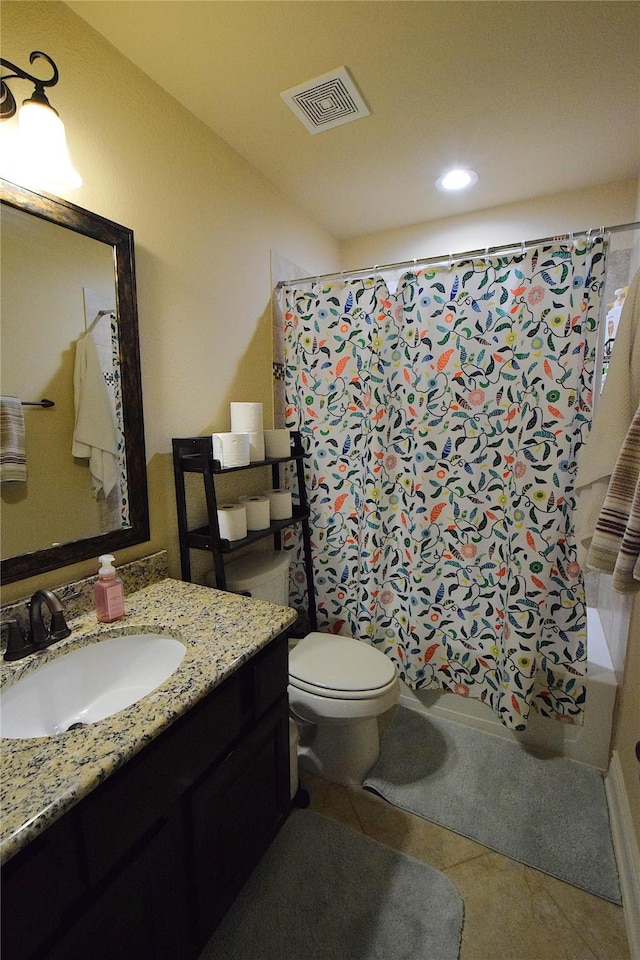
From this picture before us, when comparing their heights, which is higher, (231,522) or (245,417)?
(245,417)

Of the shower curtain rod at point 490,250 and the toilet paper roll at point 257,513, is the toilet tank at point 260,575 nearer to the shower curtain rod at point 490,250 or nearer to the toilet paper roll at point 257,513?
the toilet paper roll at point 257,513

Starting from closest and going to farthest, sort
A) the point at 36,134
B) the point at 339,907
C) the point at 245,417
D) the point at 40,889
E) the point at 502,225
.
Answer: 1. the point at 40,889
2. the point at 36,134
3. the point at 339,907
4. the point at 245,417
5. the point at 502,225

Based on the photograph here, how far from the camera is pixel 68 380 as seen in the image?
1.15 metres

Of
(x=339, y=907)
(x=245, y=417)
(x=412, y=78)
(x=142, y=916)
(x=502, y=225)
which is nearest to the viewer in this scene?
(x=142, y=916)

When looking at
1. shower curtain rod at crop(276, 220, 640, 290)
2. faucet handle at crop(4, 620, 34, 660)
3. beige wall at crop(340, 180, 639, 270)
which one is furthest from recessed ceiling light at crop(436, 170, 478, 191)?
faucet handle at crop(4, 620, 34, 660)

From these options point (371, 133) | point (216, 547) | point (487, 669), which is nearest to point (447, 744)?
point (487, 669)

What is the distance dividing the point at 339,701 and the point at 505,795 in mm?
745

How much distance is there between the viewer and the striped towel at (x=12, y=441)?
1011 mm

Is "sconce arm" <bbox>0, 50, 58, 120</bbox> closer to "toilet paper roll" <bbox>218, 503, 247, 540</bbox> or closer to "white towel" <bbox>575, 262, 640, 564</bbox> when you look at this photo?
"toilet paper roll" <bbox>218, 503, 247, 540</bbox>

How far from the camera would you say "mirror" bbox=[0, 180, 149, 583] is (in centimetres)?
103

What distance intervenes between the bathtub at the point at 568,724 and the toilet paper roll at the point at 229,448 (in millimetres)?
1335

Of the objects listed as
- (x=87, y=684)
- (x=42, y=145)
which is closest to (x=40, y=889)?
(x=87, y=684)

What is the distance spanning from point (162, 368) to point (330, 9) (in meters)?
1.07

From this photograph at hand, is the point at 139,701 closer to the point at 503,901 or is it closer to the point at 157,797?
the point at 157,797
